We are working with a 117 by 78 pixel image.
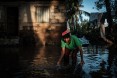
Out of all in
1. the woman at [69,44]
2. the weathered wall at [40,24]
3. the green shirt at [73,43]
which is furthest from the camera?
the weathered wall at [40,24]

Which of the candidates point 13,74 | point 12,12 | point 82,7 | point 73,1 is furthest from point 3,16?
point 82,7

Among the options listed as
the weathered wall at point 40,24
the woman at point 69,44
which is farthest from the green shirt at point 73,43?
the weathered wall at point 40,24

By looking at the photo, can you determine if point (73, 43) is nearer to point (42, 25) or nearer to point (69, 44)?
point (69, 44)

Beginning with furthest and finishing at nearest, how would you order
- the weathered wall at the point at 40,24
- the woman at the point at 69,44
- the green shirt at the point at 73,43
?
the weathered wall at the point at 40,24 → the green shirt at the point at 73,43 → the woman at the point at 69,44

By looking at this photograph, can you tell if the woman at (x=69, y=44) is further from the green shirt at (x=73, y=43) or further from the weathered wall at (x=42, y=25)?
the weathered wall at (x=42, y=25)

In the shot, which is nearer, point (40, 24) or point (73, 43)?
point (73, 43)

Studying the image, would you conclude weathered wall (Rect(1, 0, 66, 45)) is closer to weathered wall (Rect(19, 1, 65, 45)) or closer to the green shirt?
weathered wall (Rect(19, 1, 65, 45))

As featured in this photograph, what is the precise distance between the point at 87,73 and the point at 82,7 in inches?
1809

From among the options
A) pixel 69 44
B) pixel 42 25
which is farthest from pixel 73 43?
pixel 42 25

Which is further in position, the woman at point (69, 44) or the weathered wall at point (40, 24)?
the weathered wall at point (40, 24)

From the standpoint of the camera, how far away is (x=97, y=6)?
3769 centimetres

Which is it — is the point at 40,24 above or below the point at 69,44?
above

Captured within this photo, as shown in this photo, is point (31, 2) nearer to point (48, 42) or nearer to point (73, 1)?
point (48, 42)

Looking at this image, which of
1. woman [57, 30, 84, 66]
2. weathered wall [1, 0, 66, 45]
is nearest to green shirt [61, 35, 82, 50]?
woman [57, 30, 84, 66]
